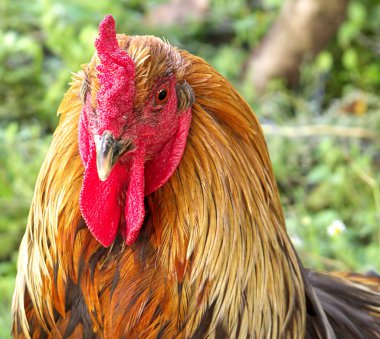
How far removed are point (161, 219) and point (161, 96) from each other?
0.34 metres

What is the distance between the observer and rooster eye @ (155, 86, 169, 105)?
179cm

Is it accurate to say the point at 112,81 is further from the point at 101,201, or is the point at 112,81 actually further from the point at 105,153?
the point at 101,201

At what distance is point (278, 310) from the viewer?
78.2 inches

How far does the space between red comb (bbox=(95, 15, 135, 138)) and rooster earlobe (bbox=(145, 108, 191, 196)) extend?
17 cm

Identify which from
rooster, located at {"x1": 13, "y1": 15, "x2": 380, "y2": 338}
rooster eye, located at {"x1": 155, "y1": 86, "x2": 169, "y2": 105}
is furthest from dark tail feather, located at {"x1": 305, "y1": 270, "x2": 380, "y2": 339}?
rooster eye, located at {"x1": 155, "y1": 86, "x2": 169, "y2": 105}

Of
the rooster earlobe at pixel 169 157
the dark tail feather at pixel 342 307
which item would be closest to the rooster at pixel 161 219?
the rooster earlobe at pixel 169 157

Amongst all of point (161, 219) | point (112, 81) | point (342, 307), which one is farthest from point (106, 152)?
point (342, 307)

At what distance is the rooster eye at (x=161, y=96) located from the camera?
1.79m

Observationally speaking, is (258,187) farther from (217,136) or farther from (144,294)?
(144,294)

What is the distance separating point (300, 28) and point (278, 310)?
3.59 m

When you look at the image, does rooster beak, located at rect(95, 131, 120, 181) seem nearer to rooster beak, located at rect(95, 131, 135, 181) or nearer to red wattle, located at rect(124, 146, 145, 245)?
rooster beak, located at rect(95, 131, 135, 181)

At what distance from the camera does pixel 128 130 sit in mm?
1746

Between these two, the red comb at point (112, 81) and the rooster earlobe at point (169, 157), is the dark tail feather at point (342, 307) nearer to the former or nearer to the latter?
the rooster earlobe at point (169, 157)

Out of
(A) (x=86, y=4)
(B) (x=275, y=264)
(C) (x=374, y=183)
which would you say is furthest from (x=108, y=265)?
(A) (x=86, y=4)
